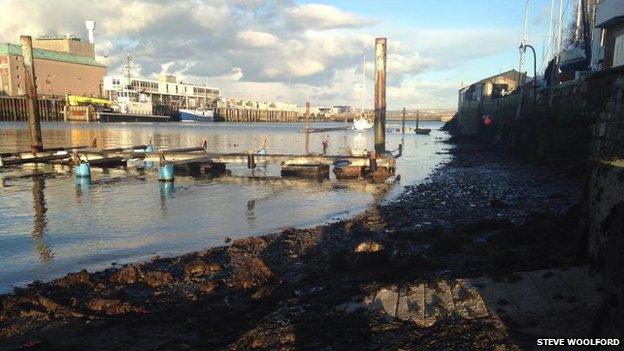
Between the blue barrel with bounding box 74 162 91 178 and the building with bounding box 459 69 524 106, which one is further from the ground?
the building with bounding box 459 69 524 106

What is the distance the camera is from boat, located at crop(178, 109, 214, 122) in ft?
472

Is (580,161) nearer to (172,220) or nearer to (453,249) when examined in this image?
(453,249)

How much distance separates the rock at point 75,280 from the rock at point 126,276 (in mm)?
400

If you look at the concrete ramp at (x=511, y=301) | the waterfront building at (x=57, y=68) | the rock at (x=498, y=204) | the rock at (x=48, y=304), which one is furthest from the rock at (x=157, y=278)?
the waterfront building at (x=57, y=68)

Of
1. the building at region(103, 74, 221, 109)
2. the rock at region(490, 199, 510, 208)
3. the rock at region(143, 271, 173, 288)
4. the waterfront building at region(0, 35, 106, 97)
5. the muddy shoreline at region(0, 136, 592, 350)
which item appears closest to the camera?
the muddy shoreline at region(0, 136, 592, 350)

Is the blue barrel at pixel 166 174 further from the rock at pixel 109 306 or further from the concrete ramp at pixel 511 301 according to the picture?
the concrete ramp at pixel 511 301

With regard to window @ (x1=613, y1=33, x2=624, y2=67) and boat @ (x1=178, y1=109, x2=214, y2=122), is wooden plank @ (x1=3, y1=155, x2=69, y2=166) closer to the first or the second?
window @ (x1=613, y1=33, x2=624, y2=67)

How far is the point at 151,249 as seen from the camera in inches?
438

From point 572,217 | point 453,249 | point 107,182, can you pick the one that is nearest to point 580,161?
point 572,217

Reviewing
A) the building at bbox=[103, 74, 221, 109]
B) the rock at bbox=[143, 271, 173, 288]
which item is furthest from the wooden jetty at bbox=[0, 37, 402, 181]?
the building at bbox=[103, 74, 221, 109]

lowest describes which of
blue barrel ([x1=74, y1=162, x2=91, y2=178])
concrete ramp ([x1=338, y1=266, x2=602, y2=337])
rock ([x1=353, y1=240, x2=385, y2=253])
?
blue barrel ([x1=74, y1=162, x2=91, y2=178])

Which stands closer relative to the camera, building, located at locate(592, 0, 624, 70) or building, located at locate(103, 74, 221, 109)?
building, located at locate(592, 0, 624, 70)

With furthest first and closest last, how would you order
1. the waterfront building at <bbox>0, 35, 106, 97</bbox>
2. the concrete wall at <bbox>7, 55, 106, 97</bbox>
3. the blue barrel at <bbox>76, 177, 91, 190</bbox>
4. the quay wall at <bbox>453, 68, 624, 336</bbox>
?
the concrete wall at <bbox>7, 55, 106, 97</bbox> < the waterfront building at <bbox>0, 35, 106, 97</bbox> < the blue barrel at <bbox>76, 177, 91, 190</bbox> < the quay wall at <bbox>453, 68, 624, 336</bbox>

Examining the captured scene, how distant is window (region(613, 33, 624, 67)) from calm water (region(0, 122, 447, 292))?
39.9 ft
